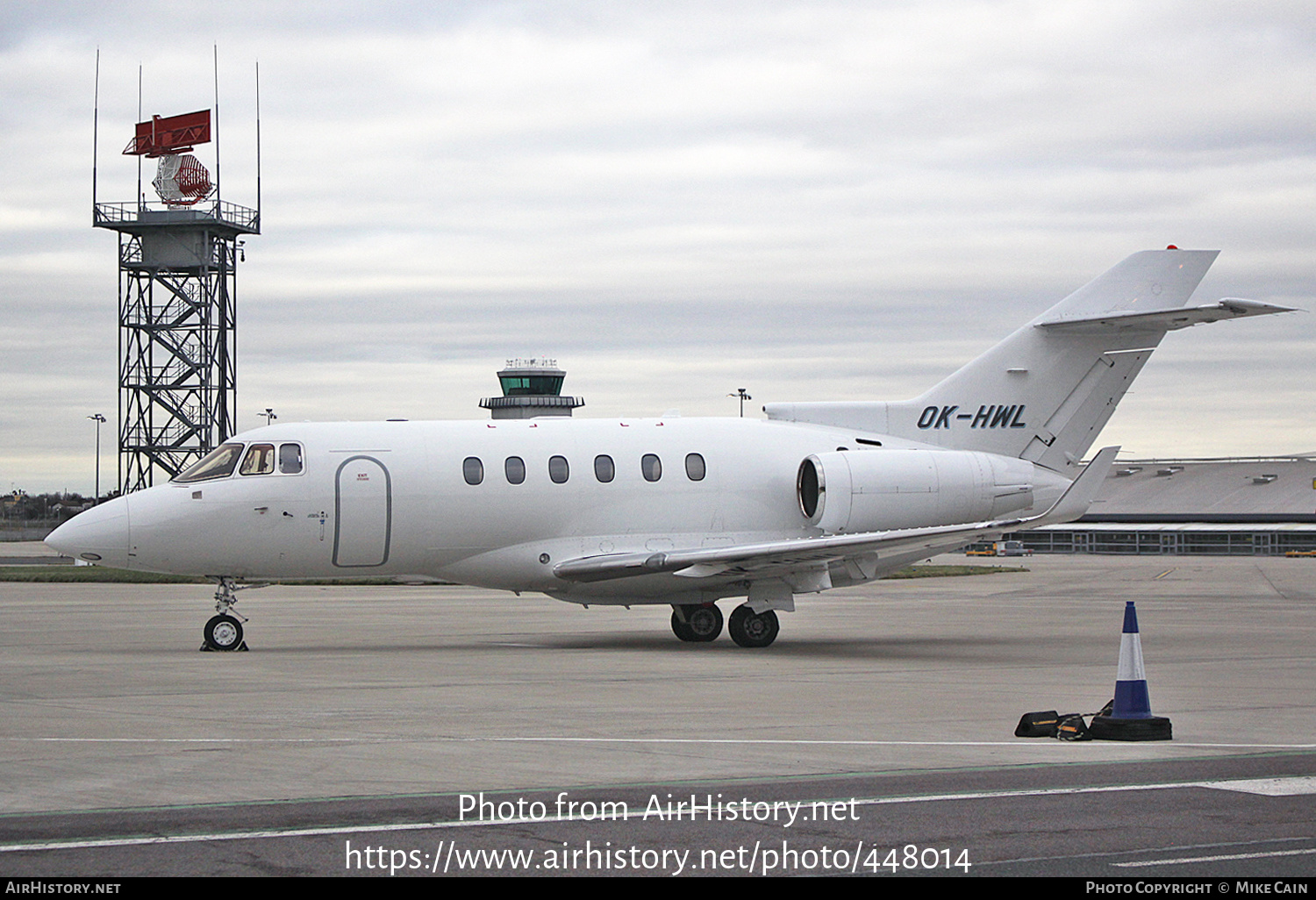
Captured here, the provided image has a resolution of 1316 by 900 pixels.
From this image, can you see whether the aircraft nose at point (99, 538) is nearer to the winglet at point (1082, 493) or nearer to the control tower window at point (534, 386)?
the winglet at point (1082, 493)

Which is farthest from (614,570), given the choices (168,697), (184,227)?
(184,227)

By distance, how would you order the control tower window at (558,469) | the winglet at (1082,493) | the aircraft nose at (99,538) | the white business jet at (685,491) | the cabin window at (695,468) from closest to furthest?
the winglet at (1082,493) < the aircraft nose at (99,538) < the white business jet at (685,491) < the control tower window at (558,469) < the cabin window at (695,468)

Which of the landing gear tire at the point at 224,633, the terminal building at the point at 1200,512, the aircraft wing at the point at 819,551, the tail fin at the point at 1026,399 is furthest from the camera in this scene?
the terminal building at the point at 1200,512

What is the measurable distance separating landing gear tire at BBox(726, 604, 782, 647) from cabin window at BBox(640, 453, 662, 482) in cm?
244

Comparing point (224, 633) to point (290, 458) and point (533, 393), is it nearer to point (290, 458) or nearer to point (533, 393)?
point (290, 458)

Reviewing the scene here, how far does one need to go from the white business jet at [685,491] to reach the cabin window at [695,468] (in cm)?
3

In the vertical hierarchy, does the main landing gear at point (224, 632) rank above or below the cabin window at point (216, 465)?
below

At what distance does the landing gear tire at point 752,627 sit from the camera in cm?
2147

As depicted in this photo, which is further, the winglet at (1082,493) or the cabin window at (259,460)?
the cabin window at (259,460)

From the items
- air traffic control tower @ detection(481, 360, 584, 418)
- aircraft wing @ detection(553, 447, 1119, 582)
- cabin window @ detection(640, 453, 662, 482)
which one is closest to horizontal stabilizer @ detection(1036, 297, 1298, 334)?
aircraft wing @ detection(553, 447, 1119, 582)

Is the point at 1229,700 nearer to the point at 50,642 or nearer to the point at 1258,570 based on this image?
the point at 50,642

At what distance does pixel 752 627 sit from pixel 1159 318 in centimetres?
808

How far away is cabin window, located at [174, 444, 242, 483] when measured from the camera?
68.9 ft

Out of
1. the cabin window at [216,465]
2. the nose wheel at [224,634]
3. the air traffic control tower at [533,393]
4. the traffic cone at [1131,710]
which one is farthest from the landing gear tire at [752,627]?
the air traffic control tower at [533,393]
